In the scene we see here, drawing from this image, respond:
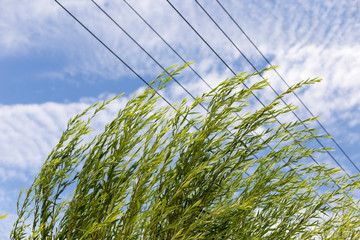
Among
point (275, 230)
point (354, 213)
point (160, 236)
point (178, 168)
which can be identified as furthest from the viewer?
point (354, 213)

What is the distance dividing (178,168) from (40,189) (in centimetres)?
165

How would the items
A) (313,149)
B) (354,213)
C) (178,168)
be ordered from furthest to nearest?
(354,213) → (313,149) → (178,168)

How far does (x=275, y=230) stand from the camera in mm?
4191

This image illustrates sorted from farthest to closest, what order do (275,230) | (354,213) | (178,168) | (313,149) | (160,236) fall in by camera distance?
(354,213)
(313,149)
(275,230)
(178,168)
(160,236)

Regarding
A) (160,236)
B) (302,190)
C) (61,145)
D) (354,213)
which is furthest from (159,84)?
(354,213)

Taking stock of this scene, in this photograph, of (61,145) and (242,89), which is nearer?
(242,89)

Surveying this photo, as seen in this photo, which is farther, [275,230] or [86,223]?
[275,230]

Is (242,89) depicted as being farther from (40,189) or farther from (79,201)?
(40,189)

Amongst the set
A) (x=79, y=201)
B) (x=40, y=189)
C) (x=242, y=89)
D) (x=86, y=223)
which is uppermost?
(x=242, y=89)

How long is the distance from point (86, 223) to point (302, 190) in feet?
7.84

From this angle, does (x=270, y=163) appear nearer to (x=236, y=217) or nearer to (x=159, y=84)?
(x=236, y=217)

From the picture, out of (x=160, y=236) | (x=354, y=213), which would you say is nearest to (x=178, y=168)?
(x=160, y=236)

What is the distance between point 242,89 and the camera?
167 inches

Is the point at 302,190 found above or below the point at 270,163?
below
